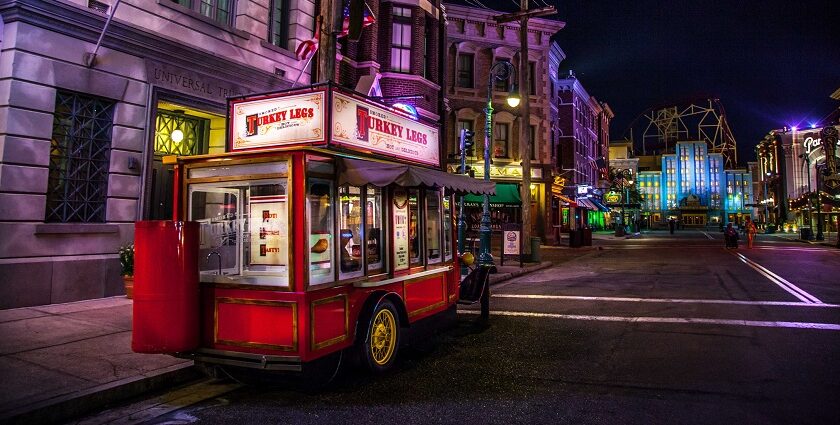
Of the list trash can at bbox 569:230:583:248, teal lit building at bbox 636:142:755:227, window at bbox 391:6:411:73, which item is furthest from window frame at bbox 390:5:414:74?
teal lit building at bbox 636:142:755:227

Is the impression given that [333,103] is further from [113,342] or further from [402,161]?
[113,342]

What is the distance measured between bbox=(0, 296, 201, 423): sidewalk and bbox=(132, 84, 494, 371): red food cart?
1.73 ft

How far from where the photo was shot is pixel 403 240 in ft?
21.4

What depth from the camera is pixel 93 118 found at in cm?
945

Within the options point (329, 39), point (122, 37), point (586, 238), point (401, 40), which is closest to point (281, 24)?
point (122, 37)

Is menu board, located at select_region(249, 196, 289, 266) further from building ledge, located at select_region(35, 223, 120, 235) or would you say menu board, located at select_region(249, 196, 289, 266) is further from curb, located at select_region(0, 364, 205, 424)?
building ledge, located at select_region(35, 223, 120, 235)

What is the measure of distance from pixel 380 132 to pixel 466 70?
1012 inches

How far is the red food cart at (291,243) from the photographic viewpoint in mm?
4781

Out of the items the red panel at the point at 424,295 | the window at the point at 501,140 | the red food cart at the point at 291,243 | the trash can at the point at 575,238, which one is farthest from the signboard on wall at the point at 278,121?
the trash can at the point at 575,238

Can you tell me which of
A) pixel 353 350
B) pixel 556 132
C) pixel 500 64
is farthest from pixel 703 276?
pixel 556 132

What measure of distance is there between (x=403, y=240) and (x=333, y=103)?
6.63 feet

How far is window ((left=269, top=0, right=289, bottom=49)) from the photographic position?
45.5 ft

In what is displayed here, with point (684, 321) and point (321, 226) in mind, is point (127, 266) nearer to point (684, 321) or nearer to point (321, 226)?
point (321, 226)

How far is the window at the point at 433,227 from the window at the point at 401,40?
42.8ft
